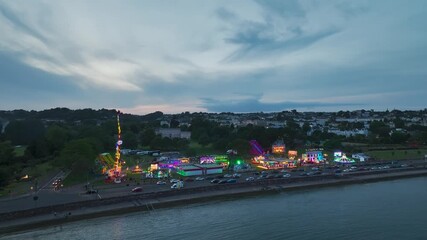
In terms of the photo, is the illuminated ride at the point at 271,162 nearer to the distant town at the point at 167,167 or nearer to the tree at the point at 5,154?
the distant town at the point at 167,167


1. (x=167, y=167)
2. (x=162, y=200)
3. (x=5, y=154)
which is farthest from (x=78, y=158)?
(x=162, y=200)

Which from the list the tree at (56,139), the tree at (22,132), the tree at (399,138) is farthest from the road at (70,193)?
the tree at (22,132)

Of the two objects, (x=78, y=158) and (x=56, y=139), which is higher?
(x=56, y=139)

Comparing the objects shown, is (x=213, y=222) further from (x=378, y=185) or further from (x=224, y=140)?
(x=224, y=140)

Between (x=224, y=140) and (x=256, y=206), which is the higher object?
(x=224, y=140)

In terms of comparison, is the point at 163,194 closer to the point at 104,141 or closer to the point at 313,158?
the point at 313,158

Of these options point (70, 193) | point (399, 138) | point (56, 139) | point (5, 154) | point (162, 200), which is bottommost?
point (162, 200)

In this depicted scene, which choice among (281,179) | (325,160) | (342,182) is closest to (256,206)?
(281,179)

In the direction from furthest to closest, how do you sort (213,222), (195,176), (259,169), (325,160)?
(325,160), (259,169), (195,176), (213,222)
